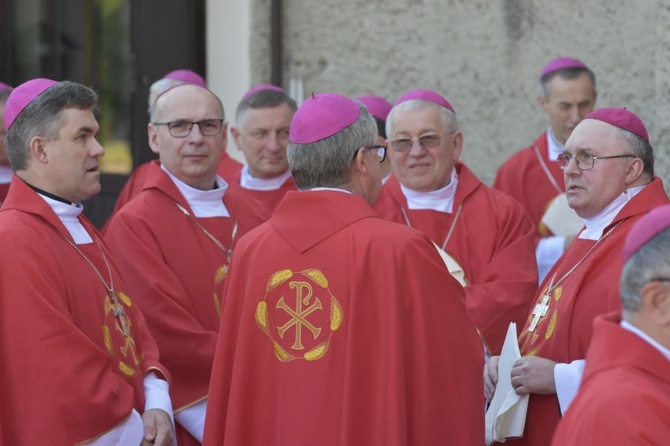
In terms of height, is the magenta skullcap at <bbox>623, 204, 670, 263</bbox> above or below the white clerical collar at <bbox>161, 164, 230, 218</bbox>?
above

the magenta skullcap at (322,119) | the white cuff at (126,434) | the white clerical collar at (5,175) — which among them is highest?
the magenta skullcap at (322,119)

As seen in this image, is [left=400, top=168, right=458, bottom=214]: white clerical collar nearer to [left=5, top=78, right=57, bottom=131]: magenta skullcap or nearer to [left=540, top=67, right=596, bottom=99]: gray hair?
[left=540, top=67, right=596, bottom=99]: gray hair

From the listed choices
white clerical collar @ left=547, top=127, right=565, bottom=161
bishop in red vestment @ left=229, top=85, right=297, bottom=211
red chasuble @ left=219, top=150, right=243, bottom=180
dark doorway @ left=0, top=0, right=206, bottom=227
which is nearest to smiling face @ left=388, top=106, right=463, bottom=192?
bishop in red vestment @ left=229, top=85, right=297, bottom=211

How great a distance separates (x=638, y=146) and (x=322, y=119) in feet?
4.21

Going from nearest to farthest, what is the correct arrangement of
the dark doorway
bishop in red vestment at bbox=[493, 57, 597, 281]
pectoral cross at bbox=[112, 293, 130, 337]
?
pectoral cross at bbox=[112, 293, 130, 337]
bishop in red vestment at bbox=[493, 57, 597, 281]
the dark doorway

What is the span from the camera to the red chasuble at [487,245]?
220 inches

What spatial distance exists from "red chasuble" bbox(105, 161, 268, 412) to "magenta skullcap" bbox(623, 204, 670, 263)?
2.50 m

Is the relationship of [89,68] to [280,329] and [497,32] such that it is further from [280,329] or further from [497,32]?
[280,329]

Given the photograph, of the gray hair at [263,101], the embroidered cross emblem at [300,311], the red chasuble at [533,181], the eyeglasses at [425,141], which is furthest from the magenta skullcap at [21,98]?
the red chasuble at [533,181]

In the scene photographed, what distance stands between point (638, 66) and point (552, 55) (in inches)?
22.6

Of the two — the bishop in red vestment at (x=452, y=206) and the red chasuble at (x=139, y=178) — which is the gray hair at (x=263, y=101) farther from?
the bishop in red vestment at (x=452, y=206)

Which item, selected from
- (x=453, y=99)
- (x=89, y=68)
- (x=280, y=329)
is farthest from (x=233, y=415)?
(x=89, y=68)

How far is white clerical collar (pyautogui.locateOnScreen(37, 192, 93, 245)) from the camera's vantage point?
4625mm

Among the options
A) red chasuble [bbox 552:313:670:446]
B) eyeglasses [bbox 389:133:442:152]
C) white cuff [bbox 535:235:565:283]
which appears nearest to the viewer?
red chasuble [bbox 552:313:670:446]
